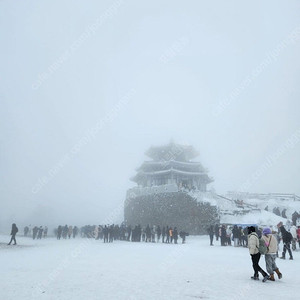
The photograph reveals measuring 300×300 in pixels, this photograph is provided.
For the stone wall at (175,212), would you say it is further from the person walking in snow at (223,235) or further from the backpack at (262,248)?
the backpack at (262,248)

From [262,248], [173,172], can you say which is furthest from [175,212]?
[262,248]

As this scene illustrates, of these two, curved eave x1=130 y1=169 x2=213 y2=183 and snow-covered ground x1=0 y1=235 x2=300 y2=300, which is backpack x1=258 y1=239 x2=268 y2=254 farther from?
curved eave x1=130 y1=169 x2=213 y2=183

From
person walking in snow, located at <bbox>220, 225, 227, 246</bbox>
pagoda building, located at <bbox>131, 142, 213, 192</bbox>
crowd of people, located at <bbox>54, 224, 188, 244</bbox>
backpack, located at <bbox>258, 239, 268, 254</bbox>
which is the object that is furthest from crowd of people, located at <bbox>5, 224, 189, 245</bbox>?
backpack, located at <bbox>258, 239, 268, 254</bbox>

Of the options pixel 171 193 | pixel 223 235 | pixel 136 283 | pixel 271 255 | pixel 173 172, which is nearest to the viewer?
pixel 136 283

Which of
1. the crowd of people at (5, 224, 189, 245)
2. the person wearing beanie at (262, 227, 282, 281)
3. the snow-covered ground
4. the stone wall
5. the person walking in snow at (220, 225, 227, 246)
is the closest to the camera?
the snow-covered ground

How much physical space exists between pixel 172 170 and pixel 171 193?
19.8 ft

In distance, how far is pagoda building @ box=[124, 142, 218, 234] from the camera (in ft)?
109

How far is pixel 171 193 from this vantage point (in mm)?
35844

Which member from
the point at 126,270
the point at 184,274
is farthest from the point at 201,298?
the point at 126,270

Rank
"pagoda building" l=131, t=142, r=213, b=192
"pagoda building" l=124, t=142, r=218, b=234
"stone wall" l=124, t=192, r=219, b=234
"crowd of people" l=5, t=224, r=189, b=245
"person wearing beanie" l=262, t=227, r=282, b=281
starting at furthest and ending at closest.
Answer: "pagoda building" l=131, t=142, r=213, b=192 < "pagoda building" l=124, t=142, r=218, b=234 < "stone wall" l=124, t=192, r=219, b=234 < "crowd of people" l=5, t=224, r=189, b=245 < "person wearing beanie" l=262, t=227, r=282, b=281

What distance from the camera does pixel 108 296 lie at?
6051 mm

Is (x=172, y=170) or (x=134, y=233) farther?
(x=172, y=170)

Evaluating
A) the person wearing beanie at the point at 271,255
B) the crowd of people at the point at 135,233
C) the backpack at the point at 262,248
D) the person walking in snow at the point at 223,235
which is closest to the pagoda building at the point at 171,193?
the crowd of people at the point at 135,233

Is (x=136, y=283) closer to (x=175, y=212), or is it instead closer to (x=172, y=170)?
(x=175, y=212)
